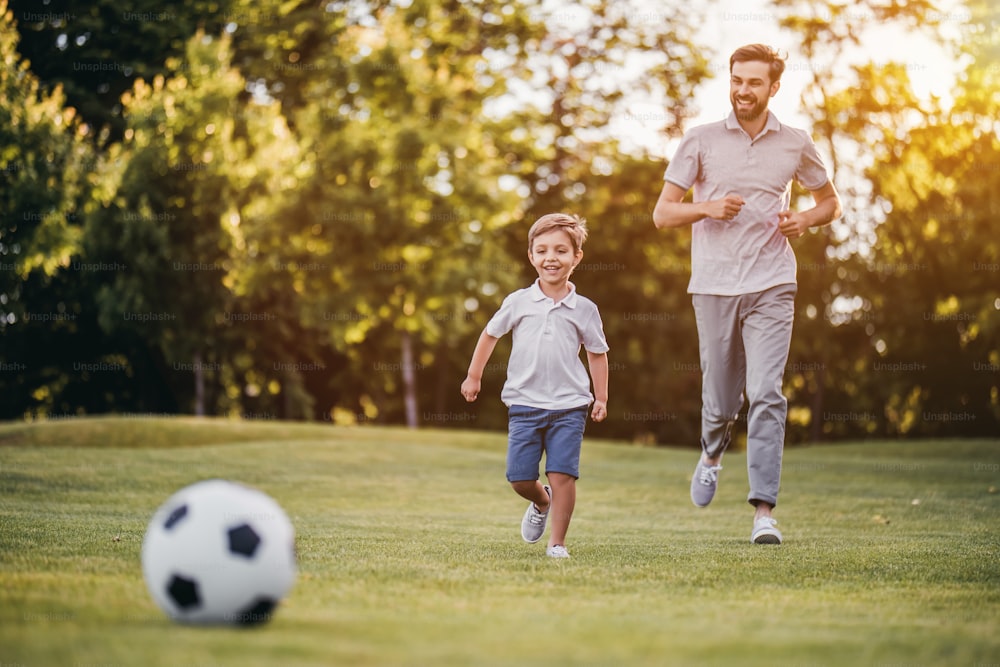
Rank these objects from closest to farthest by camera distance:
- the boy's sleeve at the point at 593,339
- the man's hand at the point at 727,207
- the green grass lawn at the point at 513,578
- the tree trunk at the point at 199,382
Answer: the green grass lawn at the point at 513,578 → the boy's sleeve at the point at 593,339 → the man's hand at the point at 727,207 → the tree trunk at the point at 199,382

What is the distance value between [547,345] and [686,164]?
172 cm

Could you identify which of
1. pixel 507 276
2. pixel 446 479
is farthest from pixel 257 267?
pixel 446 479

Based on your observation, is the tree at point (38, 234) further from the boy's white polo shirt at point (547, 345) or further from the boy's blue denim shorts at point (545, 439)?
the boy's blue denim shorts at point (545, 439)

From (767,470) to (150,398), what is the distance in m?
25.8

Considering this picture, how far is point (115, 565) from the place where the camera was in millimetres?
5129

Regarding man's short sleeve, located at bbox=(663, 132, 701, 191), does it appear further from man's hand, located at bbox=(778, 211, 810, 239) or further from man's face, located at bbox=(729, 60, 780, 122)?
man's hand, located at bbox=(778, 211, 810, 239)

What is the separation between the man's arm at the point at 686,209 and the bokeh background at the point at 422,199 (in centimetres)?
1813

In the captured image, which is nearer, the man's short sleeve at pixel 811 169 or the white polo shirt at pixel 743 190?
the white polo shirt at pixel 743 190

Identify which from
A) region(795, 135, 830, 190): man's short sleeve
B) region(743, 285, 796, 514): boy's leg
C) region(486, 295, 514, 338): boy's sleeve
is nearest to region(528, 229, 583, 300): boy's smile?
region(486, 295, 514, 338): boy's sleeve

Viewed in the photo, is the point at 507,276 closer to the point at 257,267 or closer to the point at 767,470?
the point at 257,267

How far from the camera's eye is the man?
686 centimetres

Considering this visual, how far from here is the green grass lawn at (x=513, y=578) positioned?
3.41 metres

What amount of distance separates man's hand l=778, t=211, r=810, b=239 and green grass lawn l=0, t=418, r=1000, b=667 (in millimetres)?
1848

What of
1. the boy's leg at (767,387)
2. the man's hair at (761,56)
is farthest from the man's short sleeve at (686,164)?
the boy's leg at (767,387)
